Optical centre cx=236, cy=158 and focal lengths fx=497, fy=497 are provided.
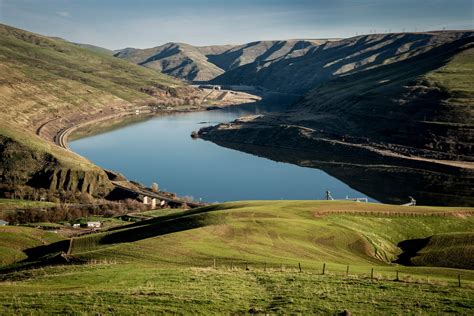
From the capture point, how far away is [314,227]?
4597 cm

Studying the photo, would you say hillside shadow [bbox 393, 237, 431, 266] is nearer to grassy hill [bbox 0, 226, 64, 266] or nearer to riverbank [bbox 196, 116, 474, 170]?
grassy hill [bbox 0, 226, 64, 266]

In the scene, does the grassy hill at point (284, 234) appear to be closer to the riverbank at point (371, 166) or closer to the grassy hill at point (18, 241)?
the grassy hill at point (18, 241)

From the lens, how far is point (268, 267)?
3381 centimetres

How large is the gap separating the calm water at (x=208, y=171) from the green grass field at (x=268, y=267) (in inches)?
2405

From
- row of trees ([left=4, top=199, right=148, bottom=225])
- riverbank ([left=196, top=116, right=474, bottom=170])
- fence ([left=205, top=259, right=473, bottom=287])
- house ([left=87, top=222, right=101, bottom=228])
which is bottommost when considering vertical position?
row of trees ([left=4, top=199, right=148, bottom=225])

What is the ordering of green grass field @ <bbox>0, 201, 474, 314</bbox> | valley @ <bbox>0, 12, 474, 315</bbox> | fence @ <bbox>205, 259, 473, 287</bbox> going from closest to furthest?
1. green grass field @ <bbox>0, 201, 474, 314</bbox>
2. valley @ <bbox>0, 12, 474, 315</bbox>
3. fence @ <bbox>205, 259, 473, 287</bbox>

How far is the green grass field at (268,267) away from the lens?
960 inches

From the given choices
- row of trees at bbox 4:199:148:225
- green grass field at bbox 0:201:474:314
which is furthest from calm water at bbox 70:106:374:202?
green grass field at bbox 0:201:474:314

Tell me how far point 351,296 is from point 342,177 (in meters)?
111

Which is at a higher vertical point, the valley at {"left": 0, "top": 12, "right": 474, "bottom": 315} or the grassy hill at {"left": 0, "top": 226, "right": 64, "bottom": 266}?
the valley at {"left": 0, "top": 12, "right": 474, "bottom": 315}

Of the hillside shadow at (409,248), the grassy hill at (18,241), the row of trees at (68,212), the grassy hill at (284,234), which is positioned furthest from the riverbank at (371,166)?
the grassy hill at (18,241)

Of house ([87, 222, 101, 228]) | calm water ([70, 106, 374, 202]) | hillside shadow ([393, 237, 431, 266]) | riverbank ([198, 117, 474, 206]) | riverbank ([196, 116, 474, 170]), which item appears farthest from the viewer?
riverbank ([196, 116, 474, 170])

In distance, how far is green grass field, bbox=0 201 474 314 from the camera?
24.4m

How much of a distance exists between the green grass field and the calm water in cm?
6108
